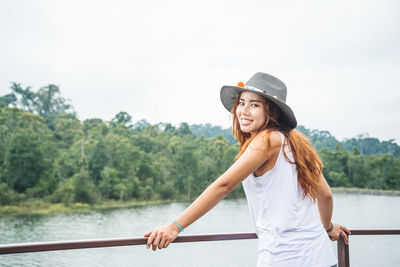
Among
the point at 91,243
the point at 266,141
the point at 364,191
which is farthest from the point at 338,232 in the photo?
the point at 364,191

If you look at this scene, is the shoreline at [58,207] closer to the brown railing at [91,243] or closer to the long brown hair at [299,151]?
the brown railing at [91,243]

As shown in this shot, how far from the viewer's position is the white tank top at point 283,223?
3.36 ft

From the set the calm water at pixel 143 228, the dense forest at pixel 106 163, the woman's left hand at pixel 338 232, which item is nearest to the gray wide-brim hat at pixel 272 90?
the woman's left hand at pixel 338 232

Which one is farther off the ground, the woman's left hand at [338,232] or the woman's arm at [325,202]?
the woman's arm at [325,202]

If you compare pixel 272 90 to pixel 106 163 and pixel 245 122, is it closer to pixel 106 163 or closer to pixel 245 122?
pixel 245 122

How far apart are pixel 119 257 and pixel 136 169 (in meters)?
23.8

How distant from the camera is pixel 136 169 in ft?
148

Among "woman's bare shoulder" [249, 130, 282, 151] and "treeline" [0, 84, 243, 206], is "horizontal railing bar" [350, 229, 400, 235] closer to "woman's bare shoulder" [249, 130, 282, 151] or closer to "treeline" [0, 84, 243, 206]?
"woman's bare shoulder" [249, 130, 282, 151]

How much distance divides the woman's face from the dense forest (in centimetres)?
3105

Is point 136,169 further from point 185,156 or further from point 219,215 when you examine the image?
point 219,215

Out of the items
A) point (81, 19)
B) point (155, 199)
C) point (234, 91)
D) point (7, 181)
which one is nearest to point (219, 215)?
point (155, 199)

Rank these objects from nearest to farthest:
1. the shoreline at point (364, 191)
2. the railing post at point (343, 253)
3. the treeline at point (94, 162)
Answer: the railing post at point (343, 253) < the treeline at point (94, 162) < the shoreline at point (364, 191)

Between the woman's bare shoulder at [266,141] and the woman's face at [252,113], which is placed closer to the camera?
the woman's bare shoulder at [266,141]

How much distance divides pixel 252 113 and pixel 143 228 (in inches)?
1254
